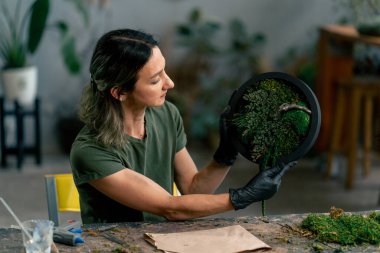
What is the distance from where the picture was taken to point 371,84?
4945mm

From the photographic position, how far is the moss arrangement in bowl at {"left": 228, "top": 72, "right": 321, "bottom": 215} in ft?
7.35

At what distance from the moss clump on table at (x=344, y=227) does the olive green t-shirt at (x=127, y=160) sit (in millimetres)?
593

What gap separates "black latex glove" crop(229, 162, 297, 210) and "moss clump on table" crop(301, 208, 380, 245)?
0.14 metres

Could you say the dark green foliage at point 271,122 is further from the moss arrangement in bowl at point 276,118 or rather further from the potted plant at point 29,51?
the potted plant at point 29,51

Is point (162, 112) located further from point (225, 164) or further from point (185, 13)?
point (185, 13)

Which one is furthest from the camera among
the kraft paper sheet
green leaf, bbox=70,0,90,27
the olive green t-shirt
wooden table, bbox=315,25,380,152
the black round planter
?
wooden table, bbox=315,25,380,152

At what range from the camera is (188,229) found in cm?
219

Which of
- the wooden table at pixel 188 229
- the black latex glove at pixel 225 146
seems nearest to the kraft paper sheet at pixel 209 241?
the wooden table at pixel 188 229

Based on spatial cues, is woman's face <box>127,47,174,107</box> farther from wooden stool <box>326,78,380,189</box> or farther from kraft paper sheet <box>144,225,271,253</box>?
wooden stool <box>326,78,380,189</box>

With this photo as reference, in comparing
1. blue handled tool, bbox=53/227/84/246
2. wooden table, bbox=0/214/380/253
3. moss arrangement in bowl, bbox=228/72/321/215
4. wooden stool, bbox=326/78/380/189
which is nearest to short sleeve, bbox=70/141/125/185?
wooden table, bbox=0/214/380/253

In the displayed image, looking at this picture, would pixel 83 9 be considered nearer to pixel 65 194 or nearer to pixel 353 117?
pixel 353 117

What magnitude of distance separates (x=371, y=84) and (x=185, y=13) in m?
1.82

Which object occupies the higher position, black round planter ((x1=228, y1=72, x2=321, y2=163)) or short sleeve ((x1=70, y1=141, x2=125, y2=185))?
black round planter ((x1=228, y1=72, x2=321, y2=163))

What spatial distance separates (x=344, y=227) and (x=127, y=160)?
2.39 feet
